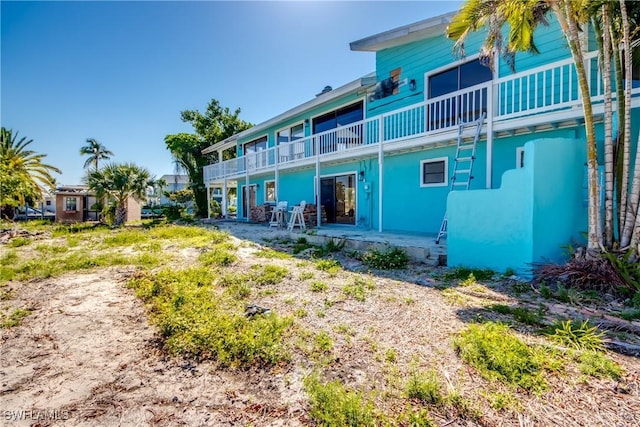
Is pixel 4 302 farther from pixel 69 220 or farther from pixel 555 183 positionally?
pixel 69 220

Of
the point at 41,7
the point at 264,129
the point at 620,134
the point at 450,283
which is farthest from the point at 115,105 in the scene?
the point at 620,134

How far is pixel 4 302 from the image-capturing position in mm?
4727

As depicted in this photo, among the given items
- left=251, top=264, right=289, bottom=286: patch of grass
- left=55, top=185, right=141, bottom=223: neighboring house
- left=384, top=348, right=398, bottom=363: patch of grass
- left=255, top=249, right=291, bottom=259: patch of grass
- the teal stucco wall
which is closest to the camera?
left=384, top=348, right=398, bottom=363: patch of grass

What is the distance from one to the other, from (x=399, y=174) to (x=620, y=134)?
19.1 feet

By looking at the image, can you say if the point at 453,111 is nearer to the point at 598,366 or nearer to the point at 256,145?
the point at 598,366

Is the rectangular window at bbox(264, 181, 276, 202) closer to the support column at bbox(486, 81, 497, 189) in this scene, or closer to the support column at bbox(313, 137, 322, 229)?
the support column at bbox(313, 137, 322, 229)

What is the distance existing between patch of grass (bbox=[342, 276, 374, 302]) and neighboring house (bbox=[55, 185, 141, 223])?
23.5 meters

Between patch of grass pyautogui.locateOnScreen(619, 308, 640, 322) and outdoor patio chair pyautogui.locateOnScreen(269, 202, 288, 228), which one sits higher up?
outdoor patio chair pyautogui.locateOnScreen(269, 202, 288, 228)

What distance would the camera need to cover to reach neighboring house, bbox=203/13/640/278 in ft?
17.8

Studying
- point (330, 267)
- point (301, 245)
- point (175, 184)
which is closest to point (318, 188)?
point (301, 245)

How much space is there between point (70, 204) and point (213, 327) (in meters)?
28.8

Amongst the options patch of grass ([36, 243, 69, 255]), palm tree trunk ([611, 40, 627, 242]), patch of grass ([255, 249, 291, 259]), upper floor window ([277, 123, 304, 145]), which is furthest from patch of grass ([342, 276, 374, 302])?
upper floor window ([277, 123, 304, 145])

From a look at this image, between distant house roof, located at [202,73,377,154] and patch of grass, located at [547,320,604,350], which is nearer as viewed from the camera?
patch of grass, located at [547,320,604,350]

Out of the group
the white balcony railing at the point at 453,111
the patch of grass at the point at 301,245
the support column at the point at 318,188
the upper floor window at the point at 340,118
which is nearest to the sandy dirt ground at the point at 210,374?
the patch of grass at the point at 301,245
